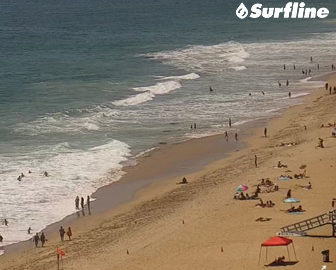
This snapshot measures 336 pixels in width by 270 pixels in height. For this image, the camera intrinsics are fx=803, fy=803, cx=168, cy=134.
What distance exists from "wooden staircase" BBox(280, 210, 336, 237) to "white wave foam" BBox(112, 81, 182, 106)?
3994 centimetres

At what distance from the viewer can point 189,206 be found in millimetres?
43250

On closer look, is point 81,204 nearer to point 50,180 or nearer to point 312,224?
point 50,180

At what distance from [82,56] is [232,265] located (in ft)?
256

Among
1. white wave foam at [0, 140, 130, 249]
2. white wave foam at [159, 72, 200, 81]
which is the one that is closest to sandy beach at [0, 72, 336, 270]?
white wave foam at [0, 140, 130, 249]

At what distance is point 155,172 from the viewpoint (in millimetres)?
52312

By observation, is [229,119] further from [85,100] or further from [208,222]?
[208,222]

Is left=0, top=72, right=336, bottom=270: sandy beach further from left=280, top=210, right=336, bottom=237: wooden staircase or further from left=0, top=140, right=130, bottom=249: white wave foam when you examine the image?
left=0, top=140, right=130, bottom=249: white wave foam

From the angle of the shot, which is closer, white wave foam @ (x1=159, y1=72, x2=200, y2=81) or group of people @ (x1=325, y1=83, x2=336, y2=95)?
group of people @ (x1=325, y1=83, x2=336, y2=95)

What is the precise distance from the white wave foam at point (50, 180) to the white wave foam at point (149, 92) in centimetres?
1518

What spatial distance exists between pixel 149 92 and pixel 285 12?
96913 millimetres

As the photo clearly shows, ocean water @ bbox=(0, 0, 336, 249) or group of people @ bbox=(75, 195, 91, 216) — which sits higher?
ocean water @ bbox=(0, 0, 336, 249)

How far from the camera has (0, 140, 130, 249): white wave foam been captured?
44.1 m

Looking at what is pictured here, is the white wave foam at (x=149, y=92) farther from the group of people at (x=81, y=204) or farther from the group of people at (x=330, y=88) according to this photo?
the group of people at (x=81, y=204)

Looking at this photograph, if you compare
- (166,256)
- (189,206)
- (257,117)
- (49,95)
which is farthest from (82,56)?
(166,256)
